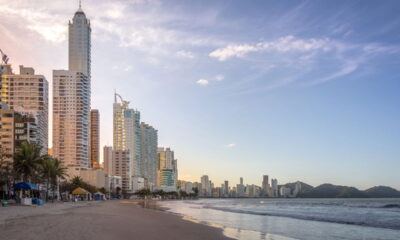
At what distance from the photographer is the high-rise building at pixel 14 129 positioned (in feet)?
391

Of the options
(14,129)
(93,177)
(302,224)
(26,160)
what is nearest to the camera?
(302,224)

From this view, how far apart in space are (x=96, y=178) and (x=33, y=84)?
170ft

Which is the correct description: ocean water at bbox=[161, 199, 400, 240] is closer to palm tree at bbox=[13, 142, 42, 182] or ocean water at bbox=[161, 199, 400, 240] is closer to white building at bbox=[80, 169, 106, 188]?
palm tree at bbox=[13, 142, 42, 182]

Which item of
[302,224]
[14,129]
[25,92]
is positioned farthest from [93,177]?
[302,224]

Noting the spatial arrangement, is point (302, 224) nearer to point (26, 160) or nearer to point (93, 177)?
point (26, 160)

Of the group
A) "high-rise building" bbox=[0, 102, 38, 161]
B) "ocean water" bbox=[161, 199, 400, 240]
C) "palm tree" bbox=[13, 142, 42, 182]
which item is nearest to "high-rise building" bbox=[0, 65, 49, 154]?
"high-rise building" bbox=[0, 102, 38, 161]

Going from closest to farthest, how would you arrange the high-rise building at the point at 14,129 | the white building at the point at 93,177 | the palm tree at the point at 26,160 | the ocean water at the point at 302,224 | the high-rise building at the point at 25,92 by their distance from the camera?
the ocean water at the point at 302,224, the palm tree at the point at 26,160, the high-rise building at the point at 14,129, the high-rise building at the point at 25,92, the white building at the point at 93,177

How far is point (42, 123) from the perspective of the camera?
6816 inches

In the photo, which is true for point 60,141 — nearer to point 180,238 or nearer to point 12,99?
point 12,99

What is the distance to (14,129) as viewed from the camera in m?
A: 122

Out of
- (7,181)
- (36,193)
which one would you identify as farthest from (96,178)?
(7,181)

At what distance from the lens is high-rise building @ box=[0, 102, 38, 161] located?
119m

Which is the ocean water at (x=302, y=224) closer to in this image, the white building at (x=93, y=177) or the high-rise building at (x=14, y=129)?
the high-rise building at (x=14, y=129)

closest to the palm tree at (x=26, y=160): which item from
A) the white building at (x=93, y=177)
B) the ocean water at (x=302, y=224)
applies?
the ocean water at (x=302, y=224)
